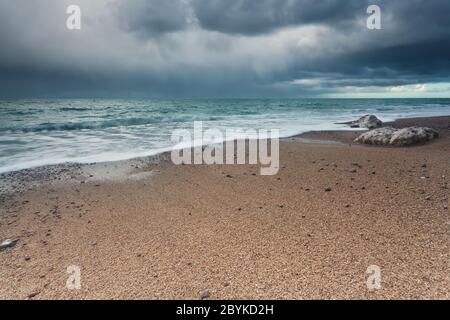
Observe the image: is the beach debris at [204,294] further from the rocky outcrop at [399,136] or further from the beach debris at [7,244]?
the rocky outcrop at [399,136]

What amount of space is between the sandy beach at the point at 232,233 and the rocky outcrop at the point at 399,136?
3.41m

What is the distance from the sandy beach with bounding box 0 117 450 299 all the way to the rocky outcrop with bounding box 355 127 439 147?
341cm

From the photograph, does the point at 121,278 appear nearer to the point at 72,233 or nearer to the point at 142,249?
the point at 142,249

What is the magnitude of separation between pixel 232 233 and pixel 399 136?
8587mm

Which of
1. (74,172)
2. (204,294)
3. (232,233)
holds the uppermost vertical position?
(74,172)

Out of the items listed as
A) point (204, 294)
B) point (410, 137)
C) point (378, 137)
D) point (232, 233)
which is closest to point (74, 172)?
point (232, 233)

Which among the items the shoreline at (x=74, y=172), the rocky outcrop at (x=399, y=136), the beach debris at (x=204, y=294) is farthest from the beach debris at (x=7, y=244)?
the rocky outcrop at (x=399, y=136)

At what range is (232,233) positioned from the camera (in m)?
3.80

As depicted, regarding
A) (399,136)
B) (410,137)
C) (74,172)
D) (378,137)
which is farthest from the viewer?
(378,137)

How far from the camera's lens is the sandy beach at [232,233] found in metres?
2.76

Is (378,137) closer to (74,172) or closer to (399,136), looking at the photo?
(399,136)

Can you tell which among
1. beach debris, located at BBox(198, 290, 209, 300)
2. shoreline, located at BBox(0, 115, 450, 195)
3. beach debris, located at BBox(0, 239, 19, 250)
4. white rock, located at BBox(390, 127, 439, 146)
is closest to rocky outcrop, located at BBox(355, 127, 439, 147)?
white rock, located at BBox(390, 127, 439, 146)

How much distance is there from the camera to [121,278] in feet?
9.71
